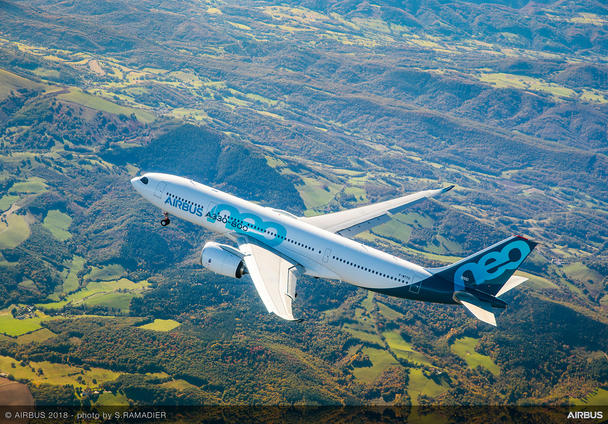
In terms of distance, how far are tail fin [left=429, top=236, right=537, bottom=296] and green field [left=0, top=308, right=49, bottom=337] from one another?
140 meters

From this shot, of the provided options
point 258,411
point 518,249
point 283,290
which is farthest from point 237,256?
point 258,411

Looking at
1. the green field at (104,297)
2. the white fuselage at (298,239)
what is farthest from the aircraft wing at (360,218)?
the green field at (104,297)

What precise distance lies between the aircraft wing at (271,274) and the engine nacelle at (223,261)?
4.62 ft

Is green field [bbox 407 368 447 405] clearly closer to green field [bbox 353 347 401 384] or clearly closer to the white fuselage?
green field [bbox 353 347 401 384]

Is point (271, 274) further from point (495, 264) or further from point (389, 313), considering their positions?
point (389, 313)

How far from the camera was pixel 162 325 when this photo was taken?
16312cm

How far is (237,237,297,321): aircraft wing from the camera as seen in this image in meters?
60.7

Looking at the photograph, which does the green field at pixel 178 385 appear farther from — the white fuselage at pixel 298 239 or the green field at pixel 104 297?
the white fuselage at pixel 298 239

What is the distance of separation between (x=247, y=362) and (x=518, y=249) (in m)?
97.5

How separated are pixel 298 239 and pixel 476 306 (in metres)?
25.8

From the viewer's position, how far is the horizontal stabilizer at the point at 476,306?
62.7 meters

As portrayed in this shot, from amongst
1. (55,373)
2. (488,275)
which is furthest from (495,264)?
(55,373)

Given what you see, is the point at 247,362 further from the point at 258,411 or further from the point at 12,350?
the point at 12,350

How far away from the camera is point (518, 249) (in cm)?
6506
